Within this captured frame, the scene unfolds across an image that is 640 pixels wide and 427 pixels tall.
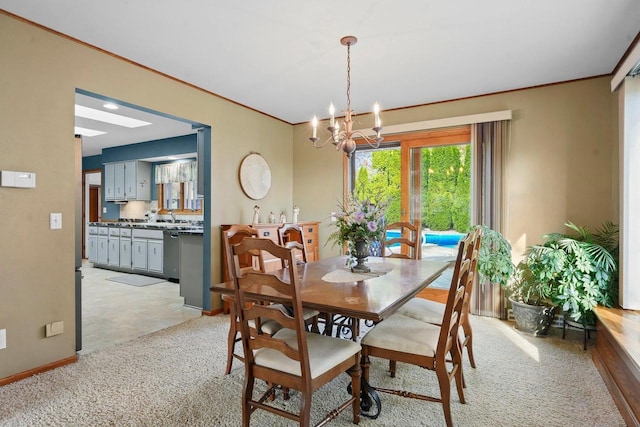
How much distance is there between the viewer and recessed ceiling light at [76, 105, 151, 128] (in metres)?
4.66

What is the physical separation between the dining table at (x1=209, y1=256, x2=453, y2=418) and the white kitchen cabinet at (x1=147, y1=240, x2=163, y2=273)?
410 centimetres

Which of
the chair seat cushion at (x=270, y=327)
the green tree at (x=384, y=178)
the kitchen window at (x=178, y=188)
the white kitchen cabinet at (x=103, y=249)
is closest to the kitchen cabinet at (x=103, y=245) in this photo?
the white kitchen cabinet at (x=103, y=249)

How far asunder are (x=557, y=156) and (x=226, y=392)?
150 inches

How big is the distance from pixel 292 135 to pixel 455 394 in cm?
414

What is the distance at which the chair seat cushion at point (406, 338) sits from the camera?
6.23ft

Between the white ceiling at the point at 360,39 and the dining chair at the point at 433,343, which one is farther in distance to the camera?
the white ceiling at the point at 360,39

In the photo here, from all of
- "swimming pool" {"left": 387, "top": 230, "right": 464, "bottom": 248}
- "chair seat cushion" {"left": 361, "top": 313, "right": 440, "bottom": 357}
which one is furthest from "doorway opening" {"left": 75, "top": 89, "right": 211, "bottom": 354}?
"swimming pool" {"left": 387, "top": 230, "right": 464, "bottom": 248}

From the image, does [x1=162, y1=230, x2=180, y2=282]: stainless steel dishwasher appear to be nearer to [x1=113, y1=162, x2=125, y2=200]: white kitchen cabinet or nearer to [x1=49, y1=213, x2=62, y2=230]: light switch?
[x1=113, y1=162, x2=125, y2=200]: white kitchen cabinet

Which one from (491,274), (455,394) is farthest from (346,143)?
(491,274)

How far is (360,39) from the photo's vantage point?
2773 millimetres

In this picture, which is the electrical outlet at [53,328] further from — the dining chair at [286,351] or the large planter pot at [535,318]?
the large planter pot at [535,318]

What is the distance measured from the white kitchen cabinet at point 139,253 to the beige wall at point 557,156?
5.41m

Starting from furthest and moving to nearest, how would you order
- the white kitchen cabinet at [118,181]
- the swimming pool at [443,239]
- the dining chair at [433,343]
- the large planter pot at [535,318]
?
the white kitchen cabinet at [118,181]
the swimming pool at [443,239]
the large planter pot at [535,318]
the dining chair at [433,343]

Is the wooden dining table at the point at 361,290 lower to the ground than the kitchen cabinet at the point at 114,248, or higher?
higher
